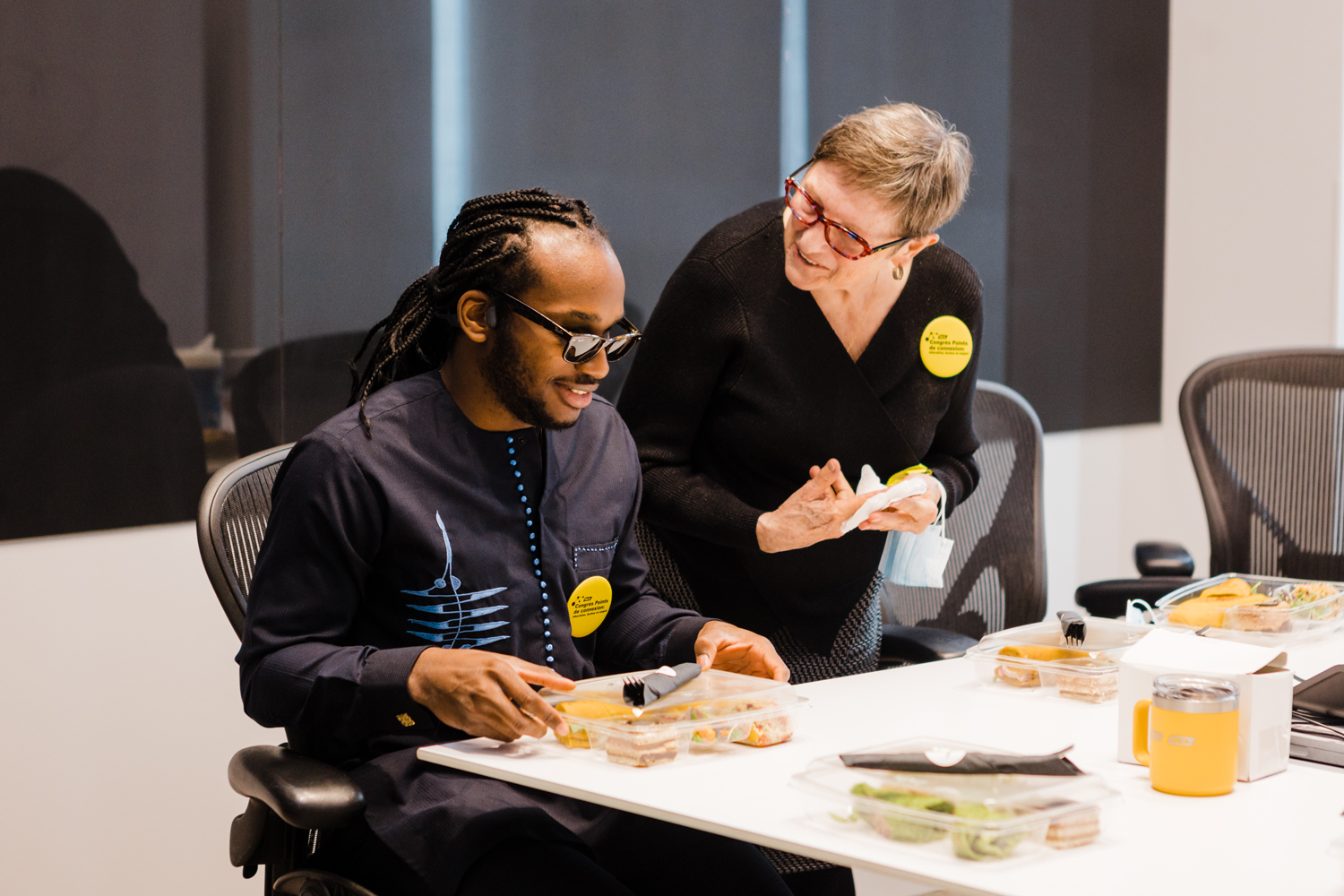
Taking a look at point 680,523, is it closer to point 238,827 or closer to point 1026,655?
point 1026,655

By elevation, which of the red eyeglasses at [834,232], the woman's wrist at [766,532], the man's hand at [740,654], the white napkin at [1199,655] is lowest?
the man's hand at [740,654]

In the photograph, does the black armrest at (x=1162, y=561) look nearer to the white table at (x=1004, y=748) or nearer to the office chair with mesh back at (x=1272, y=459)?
the office chair with mesh back at (x=1272, y=459)

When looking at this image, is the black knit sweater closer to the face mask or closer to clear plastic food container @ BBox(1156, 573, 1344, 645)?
the face mask

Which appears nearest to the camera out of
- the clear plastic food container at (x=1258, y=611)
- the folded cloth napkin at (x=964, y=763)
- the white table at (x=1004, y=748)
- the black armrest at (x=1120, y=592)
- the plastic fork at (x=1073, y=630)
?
the white table at (x=1004, y=748)

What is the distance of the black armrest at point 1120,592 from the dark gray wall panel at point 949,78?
3.53 feet

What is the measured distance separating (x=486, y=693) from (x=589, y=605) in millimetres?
369

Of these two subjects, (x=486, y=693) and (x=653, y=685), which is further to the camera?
(x=653, y=685)

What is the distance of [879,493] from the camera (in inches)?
77.3

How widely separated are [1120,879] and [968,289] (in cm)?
137

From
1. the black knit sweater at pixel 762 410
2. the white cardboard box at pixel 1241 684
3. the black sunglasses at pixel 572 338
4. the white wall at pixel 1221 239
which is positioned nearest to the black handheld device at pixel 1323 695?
the white cardboard box at pixel 1241 684

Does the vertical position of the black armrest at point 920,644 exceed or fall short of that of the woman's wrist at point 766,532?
it falls short

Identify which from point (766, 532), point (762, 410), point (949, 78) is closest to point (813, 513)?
point (766, 532)

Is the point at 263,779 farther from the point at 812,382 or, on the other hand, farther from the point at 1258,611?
the point at 1258,611

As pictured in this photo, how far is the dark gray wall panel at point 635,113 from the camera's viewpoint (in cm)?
293
